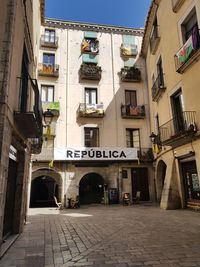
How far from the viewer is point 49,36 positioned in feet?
64.0

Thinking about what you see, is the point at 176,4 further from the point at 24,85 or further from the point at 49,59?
the point at 49,59

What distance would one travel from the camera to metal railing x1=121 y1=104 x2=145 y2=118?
60.4ft

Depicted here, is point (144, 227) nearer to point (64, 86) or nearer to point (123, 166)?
point (123, 166)

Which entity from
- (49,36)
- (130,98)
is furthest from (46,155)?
(49,36)

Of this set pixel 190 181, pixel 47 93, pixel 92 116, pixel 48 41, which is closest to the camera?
pixel 190 181

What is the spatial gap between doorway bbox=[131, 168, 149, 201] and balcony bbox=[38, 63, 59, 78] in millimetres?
9961

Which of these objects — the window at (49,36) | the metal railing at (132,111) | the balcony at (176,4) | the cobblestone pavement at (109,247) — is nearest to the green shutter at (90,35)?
the window at (49,36)

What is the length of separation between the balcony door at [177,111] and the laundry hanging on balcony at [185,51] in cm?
187

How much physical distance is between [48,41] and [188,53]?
12848 mm

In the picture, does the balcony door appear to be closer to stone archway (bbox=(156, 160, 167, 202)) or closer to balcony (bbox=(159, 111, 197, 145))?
balcony (bbox=(159, 111, 197, 145))

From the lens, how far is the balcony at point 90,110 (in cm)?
1766

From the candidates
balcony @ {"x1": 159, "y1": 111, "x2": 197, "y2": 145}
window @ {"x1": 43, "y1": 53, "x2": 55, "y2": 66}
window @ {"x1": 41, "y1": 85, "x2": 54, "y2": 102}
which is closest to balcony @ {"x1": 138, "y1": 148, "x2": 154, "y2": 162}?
balcony @ {"x1": 159, "y1": 111, "x2": 197, "y2": 145}

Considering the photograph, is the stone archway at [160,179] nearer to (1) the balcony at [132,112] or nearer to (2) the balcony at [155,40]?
(1) the balcony at [132,112]

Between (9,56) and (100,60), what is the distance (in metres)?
15.9
